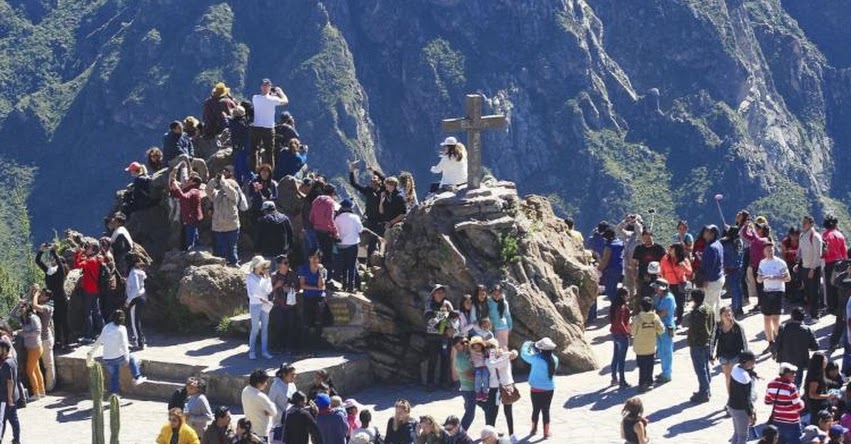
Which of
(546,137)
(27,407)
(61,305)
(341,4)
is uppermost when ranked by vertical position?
(341,4)

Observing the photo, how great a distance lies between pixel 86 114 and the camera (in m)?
166

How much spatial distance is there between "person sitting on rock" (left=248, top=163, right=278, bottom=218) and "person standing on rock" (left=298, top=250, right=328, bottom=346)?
2.38 m

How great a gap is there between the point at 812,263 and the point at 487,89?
15493cm

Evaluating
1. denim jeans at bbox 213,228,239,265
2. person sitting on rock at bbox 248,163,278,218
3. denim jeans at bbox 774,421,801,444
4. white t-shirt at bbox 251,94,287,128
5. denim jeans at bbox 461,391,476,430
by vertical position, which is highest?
white t-shirt at bbox 251,94,287,128

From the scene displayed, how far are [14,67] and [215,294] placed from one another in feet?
475

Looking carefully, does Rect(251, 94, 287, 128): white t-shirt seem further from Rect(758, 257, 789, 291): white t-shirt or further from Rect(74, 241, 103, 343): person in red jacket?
Rect(758, 257, 789, 291): white t-shirt

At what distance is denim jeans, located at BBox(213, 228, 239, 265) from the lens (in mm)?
23875

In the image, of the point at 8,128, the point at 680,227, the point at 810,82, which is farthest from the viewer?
the point at 810,82

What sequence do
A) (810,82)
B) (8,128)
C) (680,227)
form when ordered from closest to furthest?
(680,227)
(8,128)
(810,82)

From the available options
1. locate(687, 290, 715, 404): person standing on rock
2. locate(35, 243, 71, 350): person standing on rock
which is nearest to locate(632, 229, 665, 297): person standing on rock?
locate(687, 290, 715, 404): person standing on rock

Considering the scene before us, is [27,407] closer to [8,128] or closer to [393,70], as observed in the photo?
[8,128]

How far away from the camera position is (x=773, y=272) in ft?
72.3

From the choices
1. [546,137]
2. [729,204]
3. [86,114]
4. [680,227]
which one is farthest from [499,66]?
[680,227]

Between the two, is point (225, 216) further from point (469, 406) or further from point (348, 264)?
point (469, 406)
